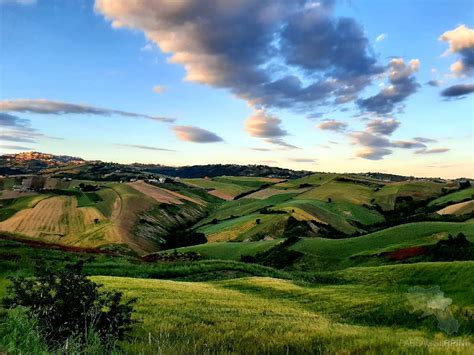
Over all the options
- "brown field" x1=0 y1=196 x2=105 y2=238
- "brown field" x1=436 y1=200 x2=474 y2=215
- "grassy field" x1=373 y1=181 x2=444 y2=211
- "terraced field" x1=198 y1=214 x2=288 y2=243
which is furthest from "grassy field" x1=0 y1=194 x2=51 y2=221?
"grassy field" x1=373 y1=181 x2=444 y2=211

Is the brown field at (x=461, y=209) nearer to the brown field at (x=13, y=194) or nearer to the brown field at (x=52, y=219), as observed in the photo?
the brown field at (x=52, y=219)

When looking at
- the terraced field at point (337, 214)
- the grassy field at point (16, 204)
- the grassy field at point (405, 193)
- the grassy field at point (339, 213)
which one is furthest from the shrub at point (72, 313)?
the grassy field at point (405, 193)

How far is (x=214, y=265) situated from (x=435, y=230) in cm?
3800

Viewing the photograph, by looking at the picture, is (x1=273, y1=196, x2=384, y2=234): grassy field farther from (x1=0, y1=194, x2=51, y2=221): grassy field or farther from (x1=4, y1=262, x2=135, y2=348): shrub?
(x1=4, y1=262, x2=135, y2=348): shrub

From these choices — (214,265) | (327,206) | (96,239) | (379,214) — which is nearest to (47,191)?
(96,239)

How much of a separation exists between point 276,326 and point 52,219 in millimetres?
126821

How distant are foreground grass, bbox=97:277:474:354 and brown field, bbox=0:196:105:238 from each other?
Result: 9609cm

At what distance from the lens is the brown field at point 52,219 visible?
117494 millimetres

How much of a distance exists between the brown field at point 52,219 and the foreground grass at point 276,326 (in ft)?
315

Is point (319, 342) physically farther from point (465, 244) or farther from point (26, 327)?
point (465, 244)

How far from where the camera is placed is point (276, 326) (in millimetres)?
13586

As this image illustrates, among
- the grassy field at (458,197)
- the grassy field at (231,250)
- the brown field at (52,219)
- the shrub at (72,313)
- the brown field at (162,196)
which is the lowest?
the brown field at (52,219)

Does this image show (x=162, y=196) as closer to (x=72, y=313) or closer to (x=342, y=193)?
(x=342, y=193)

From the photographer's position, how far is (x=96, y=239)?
112750mm
